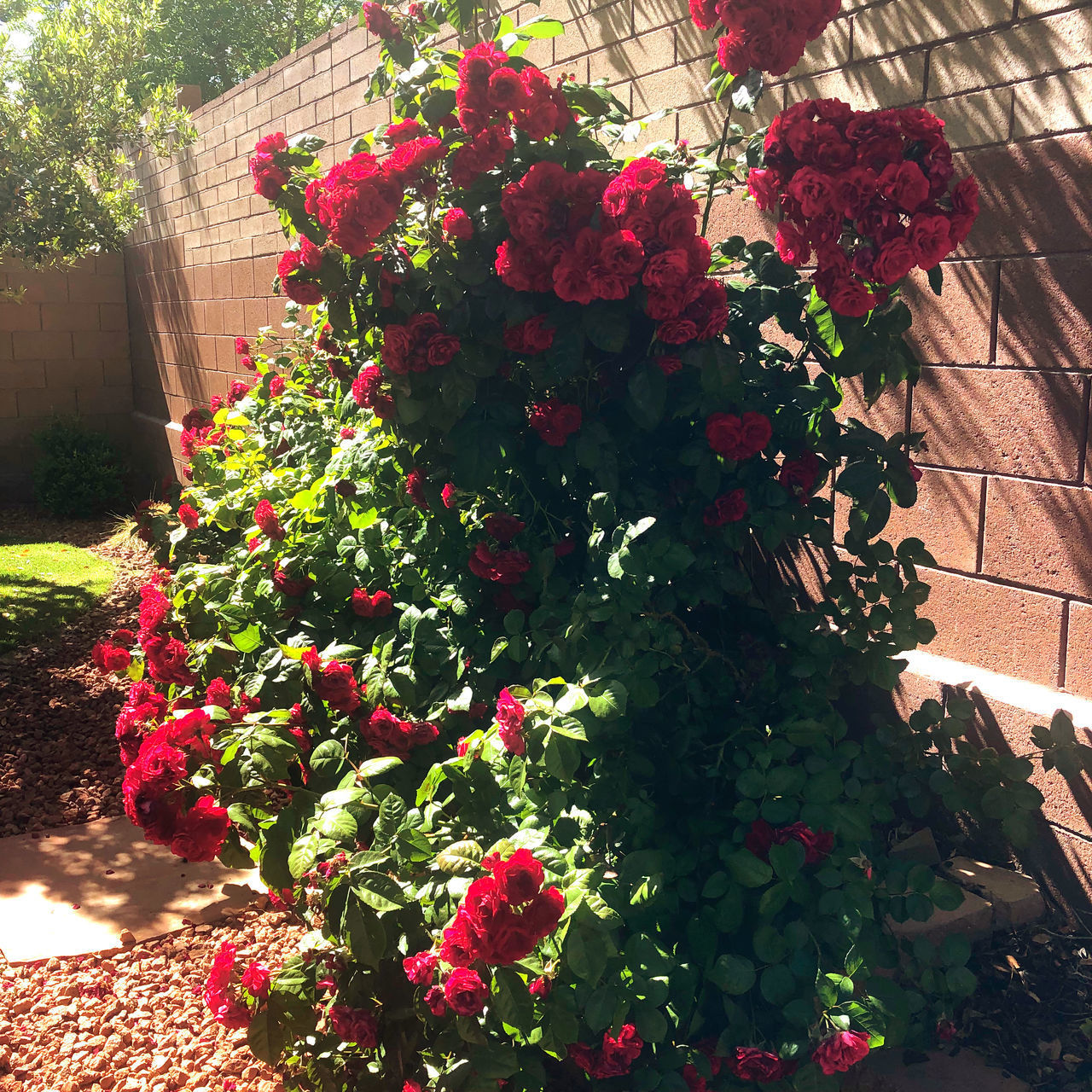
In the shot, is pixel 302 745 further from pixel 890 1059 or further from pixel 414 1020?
pixel 890 1059

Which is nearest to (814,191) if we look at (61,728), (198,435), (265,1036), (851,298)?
(851,298)

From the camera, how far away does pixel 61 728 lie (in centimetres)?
437

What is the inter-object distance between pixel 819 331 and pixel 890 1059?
1.52 meters

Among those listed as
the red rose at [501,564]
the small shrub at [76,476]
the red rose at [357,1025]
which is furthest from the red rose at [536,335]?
the small shrub at [76,476]

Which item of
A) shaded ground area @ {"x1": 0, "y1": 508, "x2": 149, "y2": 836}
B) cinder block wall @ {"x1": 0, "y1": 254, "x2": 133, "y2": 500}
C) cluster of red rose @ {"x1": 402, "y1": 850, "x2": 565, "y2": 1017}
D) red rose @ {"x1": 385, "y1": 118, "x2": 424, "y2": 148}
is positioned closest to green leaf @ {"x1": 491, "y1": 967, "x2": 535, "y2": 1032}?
cluster of red rose @ {"x1": 402, "y1": 850, "x2": 565, "y2": 1017}

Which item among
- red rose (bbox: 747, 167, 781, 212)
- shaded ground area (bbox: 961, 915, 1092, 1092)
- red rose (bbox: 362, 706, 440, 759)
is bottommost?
shaded ground area (bbox: 961, 915, 1092, 1092)

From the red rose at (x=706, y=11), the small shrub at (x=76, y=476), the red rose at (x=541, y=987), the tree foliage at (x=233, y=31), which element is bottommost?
the red rose at (x=541, y=987)

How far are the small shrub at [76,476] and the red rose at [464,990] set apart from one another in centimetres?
863

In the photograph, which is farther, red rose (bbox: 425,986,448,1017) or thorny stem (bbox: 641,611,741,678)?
thorny stem (bbox: 641,611,741,678)

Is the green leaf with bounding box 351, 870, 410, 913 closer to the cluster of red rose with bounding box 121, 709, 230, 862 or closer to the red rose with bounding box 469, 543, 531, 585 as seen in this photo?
the cluster of red rose with bounding box 121, 709, 230, 862

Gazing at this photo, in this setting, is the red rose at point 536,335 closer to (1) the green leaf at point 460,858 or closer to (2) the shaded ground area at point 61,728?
(1) the green leaf at point 460,858

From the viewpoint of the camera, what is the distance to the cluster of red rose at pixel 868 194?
1892 millimetres

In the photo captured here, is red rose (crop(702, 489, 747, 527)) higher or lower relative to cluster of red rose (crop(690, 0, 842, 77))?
lower

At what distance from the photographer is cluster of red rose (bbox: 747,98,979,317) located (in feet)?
6.21
